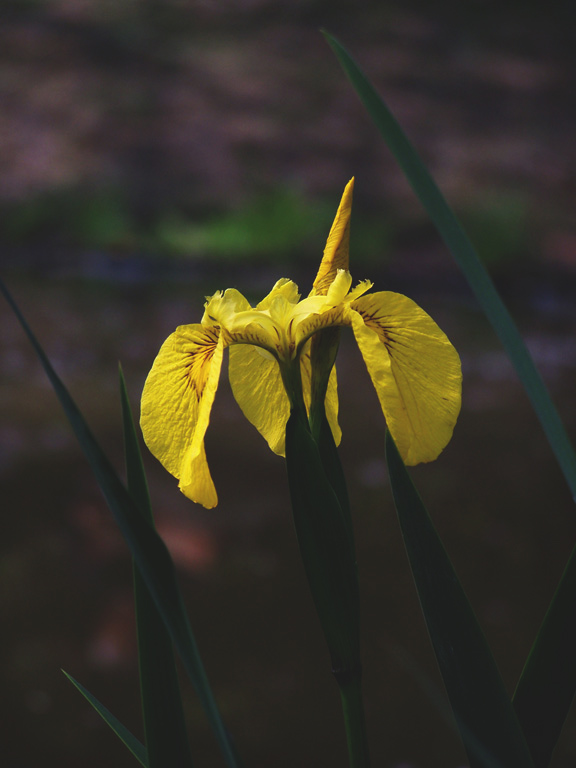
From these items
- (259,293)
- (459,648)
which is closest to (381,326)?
(459,648)

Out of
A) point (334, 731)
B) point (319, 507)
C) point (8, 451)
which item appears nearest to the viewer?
point (319, 507)

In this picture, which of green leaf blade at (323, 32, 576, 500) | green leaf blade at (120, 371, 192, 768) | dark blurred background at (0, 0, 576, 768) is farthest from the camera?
dark blurred background at (0, 0, 576, 768)

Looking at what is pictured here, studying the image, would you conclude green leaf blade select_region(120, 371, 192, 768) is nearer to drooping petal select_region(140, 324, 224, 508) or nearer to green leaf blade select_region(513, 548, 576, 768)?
drooping petal select_region(140, 324, 224, 508)

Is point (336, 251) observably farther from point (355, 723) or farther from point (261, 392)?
point (355, 723)

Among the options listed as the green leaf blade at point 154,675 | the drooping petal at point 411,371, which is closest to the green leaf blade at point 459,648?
the drooping petal at point 411,371

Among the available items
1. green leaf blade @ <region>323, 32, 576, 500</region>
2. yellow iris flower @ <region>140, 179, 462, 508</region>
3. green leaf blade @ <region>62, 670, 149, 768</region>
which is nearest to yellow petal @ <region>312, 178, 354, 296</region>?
yellow iris flower @ <region>140, 179, 462, 508</region>

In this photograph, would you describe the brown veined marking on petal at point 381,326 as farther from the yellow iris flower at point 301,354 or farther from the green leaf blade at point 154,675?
the green leaf blade at point 154,675

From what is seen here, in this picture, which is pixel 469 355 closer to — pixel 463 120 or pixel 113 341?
pixel 113 341

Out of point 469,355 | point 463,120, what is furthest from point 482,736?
point 463,120
